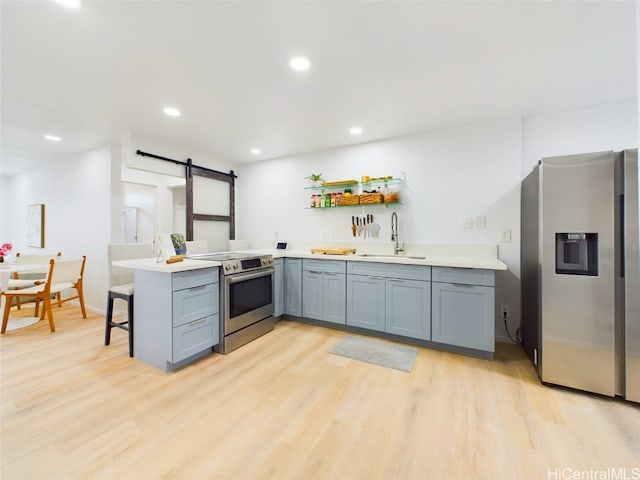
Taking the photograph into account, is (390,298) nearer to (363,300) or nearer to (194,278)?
(363,300)

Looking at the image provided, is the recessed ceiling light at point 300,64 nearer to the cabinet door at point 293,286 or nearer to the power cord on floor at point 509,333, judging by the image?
the cabinet door at point 293,286

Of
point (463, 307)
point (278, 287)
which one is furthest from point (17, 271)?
point (463, 307)

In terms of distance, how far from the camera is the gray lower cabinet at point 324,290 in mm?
3113

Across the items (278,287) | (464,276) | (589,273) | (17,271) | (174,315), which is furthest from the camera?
(278,287)

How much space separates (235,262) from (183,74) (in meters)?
1.63


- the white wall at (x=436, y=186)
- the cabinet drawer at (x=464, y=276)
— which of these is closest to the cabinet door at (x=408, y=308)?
the cabinet drawer at (x=464, y=276)

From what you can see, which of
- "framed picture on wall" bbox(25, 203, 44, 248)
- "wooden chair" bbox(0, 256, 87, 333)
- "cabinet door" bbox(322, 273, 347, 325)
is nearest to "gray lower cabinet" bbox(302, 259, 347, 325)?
"cabinet door" bbox(322, 273, 347, 325)

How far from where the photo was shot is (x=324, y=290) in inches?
127

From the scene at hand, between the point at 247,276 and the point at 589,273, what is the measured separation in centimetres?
280

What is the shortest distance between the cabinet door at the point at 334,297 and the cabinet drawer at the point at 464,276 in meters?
1.01

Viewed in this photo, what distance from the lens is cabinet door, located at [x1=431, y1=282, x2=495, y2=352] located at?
240 cm

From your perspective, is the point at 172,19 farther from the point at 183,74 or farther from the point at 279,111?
the point at 279,111

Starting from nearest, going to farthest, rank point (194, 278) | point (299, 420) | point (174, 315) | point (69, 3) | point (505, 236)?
point (69, 3) < point (299, 420) < point (174, 315) < point (194, 278) < point (505, 236)

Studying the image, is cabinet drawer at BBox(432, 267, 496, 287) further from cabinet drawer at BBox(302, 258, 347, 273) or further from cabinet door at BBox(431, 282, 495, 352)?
cabinet drawer at BBox(302, 258, 347, 273)
